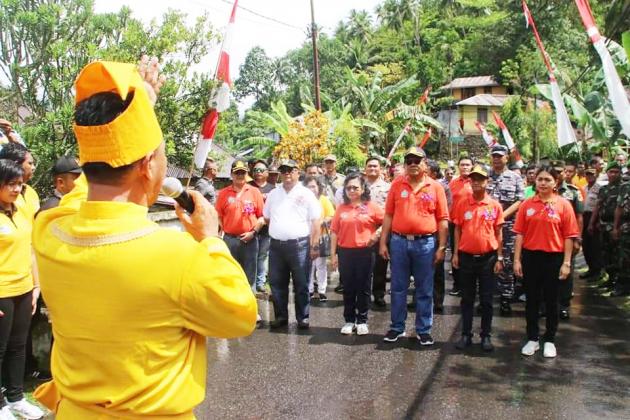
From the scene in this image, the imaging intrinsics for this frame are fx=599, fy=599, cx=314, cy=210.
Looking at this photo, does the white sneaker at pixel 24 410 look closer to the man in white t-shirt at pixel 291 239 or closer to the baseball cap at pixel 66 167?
the baseball cap at pixel 66 167

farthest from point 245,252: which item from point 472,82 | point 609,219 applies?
point 472,82

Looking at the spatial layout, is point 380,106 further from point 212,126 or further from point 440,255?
point 212,126

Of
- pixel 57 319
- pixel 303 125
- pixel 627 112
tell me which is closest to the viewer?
pixel 57 319

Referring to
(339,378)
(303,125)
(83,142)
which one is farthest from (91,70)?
(303,125)

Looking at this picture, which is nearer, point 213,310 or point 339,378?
point 213,310

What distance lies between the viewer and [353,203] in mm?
7043

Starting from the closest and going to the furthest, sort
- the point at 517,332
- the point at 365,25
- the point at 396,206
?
the point at 396,206 < the point at 517,332 < the point at 365,25

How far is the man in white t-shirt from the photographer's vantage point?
7.05 metres

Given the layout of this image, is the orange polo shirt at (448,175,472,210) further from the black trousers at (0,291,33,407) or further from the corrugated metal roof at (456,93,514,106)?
the corrugated metal roof at (456,93,514,106)

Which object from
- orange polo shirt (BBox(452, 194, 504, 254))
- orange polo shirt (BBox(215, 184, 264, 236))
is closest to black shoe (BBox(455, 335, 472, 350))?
orange polo shirt (BBox(452, 194, 504, 254))

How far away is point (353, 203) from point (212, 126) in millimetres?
4162

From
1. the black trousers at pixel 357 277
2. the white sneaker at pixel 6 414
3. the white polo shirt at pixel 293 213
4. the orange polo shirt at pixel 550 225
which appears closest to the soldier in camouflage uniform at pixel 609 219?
the orange polo shirt at pixel 550 225

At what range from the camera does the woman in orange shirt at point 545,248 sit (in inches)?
235

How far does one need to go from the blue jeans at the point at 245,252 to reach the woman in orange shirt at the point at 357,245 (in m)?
1.54
